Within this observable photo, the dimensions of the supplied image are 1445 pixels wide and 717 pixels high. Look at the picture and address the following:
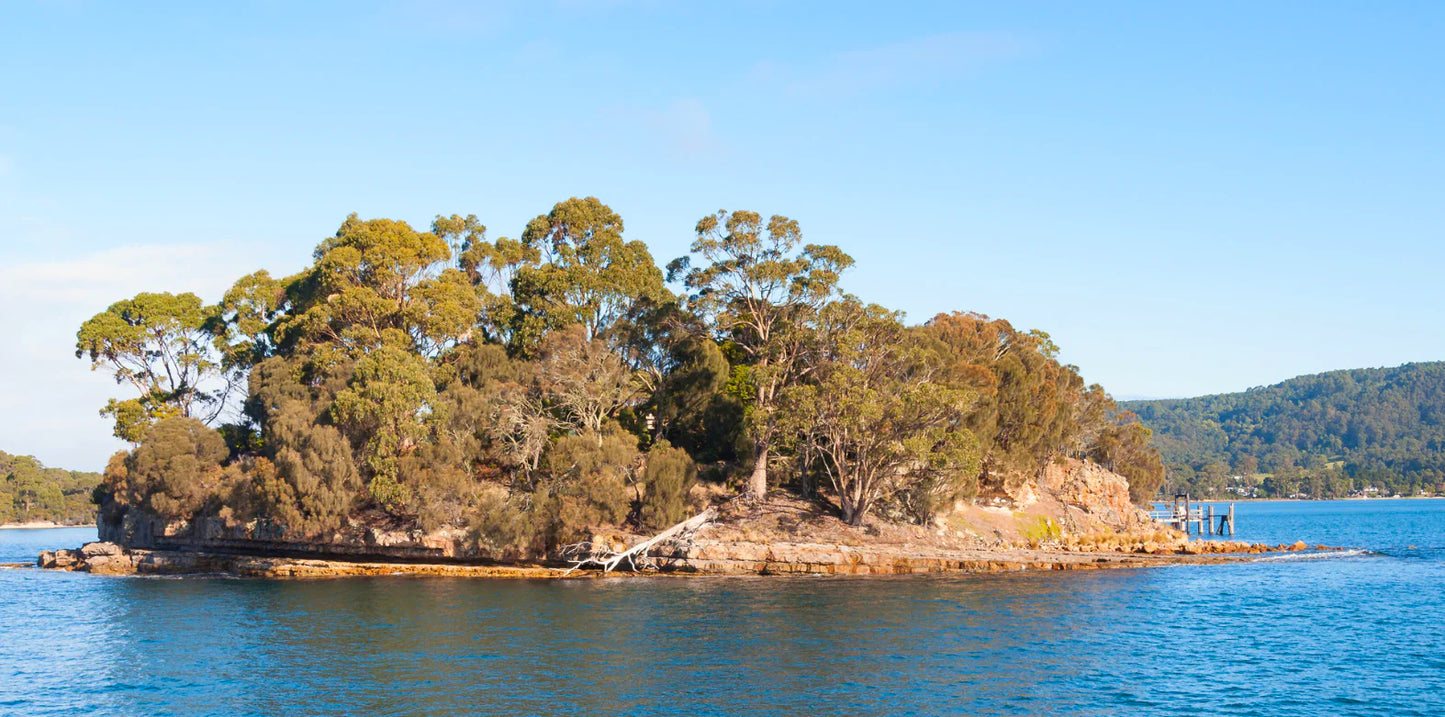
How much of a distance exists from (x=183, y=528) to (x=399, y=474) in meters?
17.3

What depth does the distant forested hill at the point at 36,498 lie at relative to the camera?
493ft

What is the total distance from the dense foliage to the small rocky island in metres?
0.20

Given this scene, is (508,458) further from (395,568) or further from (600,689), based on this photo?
(600,689)

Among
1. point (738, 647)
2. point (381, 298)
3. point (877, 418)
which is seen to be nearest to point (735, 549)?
point (877, 418)

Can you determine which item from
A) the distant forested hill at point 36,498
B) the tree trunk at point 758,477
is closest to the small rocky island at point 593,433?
the tree trunk at point 758,477

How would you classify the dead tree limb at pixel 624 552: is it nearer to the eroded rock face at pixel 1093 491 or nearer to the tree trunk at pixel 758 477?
the tree trunk at pixel 758 477

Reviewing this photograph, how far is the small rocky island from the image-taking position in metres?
55.2

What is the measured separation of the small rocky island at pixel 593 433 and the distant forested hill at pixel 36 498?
326ft

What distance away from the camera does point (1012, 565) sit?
55625mm

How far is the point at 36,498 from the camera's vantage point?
15312 cm

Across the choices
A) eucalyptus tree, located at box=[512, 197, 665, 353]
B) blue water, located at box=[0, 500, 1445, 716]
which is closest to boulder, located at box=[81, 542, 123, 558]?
blue water, located at box=[0, 500, 1445, 716]

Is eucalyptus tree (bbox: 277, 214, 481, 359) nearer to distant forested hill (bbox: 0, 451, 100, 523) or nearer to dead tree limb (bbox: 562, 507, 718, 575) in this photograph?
dead tree limb (bbox: 562, 507, 718, 575)

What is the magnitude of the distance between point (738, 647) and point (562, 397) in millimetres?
30674

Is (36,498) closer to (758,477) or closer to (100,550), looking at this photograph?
(100,550)
